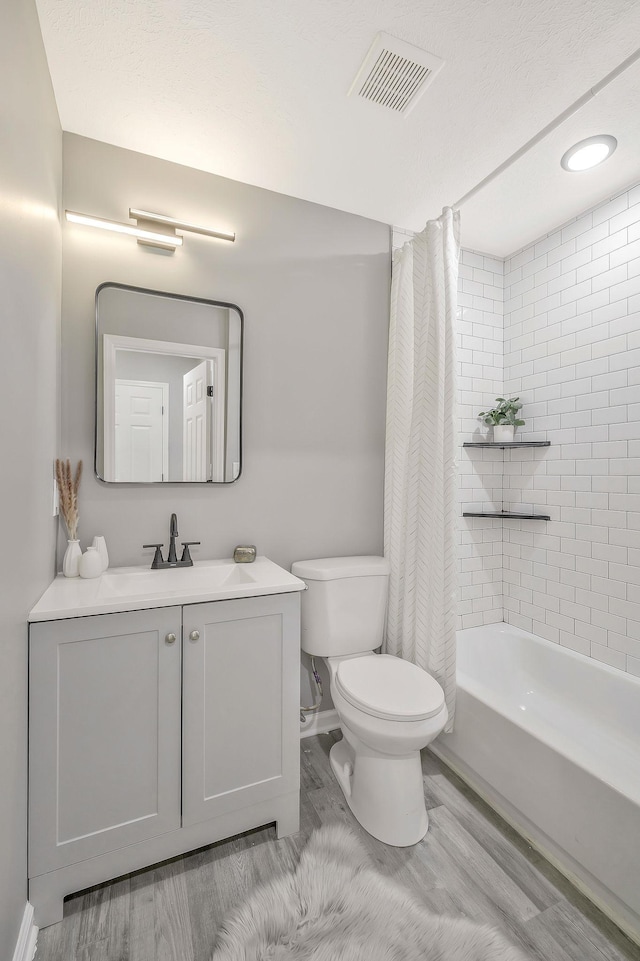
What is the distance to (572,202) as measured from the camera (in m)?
2.06

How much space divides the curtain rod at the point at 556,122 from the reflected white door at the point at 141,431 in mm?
1638

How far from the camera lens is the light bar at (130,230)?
1.61 m

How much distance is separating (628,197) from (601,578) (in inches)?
68.7

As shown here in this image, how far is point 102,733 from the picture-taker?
48.8 inches

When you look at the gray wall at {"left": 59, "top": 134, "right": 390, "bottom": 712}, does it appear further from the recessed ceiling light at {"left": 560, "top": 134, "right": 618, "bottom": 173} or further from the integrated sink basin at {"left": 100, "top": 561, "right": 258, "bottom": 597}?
the recessed ceiling light at {"left": 560, "top": 134, "right": 618, "bottom": 173}

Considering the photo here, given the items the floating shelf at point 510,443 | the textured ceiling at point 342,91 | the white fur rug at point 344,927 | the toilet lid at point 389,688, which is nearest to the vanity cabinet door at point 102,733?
the white fur rug at point 344,927

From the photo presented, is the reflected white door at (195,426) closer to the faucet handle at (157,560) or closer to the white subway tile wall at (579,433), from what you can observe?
the faucet handle at (157,560)

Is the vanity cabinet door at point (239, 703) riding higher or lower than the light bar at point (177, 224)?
lower

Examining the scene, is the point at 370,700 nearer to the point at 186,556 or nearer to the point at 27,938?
the point at 186,556

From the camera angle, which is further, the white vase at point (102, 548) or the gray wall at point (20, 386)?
the white vase at point (102, 548)

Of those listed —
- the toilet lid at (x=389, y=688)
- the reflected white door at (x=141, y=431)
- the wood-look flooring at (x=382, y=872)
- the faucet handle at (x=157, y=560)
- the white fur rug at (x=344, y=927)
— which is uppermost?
the reflected white door at (x=141, y=431)

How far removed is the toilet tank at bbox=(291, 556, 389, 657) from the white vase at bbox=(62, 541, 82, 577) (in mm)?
859

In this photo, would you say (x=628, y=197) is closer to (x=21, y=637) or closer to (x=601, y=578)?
(x=601, y=578)

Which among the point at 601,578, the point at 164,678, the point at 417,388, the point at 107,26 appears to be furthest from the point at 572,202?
the point at 164,678
